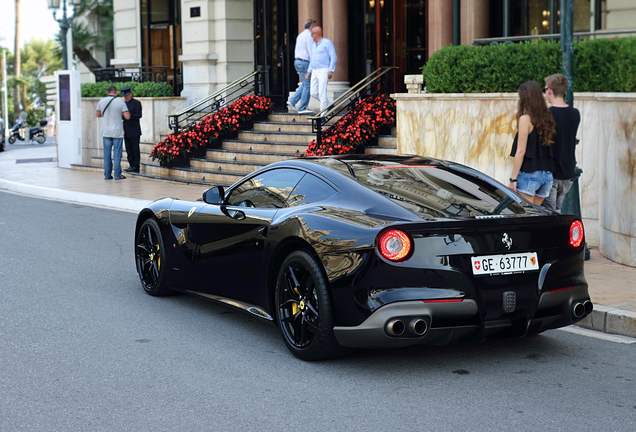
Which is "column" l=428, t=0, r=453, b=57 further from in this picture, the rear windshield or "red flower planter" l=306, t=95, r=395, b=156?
the rear windshield

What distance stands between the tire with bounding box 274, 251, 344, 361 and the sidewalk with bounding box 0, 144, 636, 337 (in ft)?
7.77

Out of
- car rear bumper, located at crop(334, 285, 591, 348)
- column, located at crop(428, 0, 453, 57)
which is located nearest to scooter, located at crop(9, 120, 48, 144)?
column, located at crop(428, 0, 453, 57)

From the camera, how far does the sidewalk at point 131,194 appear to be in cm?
830

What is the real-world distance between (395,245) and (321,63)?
1371 cm

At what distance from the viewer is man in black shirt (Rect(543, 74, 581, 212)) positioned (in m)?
10.2

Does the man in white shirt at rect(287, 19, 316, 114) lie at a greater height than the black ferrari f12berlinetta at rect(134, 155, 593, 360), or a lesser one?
greater

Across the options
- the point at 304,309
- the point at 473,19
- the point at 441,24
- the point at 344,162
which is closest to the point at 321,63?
the point at 441,24

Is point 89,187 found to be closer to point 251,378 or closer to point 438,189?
point 438,189

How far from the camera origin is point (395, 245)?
669 centimetres

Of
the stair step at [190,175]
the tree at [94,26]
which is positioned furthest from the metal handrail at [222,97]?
the tree at [94,26]

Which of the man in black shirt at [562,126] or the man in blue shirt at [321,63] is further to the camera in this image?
the man in blue shirt at [321,63]

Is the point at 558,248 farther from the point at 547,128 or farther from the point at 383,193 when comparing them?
the point at 547,128

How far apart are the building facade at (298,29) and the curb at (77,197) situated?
18.4ft

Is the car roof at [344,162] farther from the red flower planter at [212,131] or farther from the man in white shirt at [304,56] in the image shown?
the red flower planter at [212,131]
